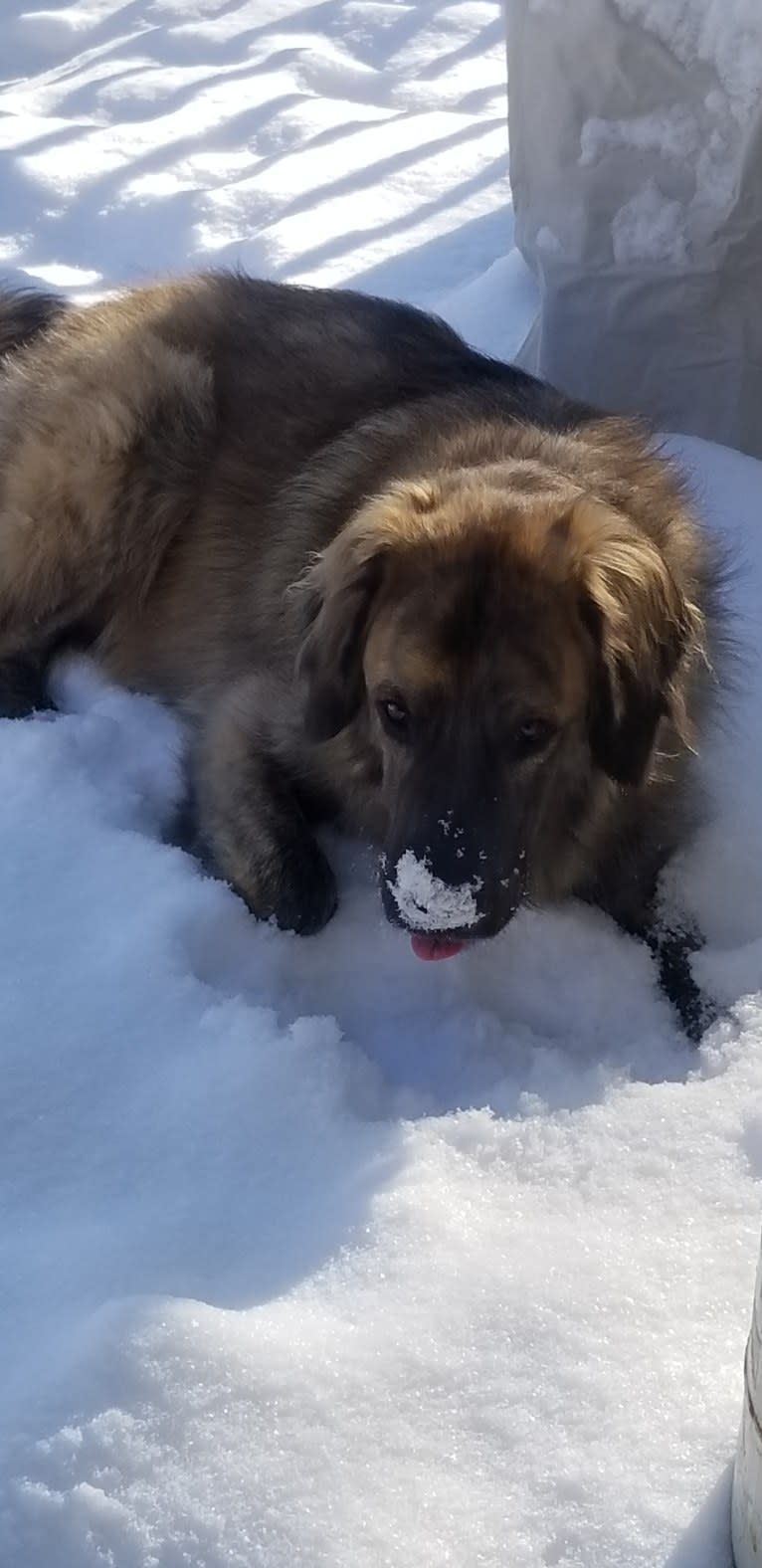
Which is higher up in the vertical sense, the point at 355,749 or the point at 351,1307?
the point at 355,749

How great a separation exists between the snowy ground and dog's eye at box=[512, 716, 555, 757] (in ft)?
1.55

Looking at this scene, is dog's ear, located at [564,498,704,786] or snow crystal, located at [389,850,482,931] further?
dog's ear, located at [564,498,704,786]

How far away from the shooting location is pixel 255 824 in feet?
10.5

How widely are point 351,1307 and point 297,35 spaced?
7525 mm

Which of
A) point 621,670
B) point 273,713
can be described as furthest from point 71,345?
point 621,670

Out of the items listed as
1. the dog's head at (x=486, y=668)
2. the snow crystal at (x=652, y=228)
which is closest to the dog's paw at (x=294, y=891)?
the dog's head at (x=486, y=668)

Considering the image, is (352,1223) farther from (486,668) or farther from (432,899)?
(486,668)

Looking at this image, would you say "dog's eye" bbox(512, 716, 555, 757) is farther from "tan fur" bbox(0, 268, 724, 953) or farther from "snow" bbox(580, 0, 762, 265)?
"snow" bbox(580, 0, 762, 265)

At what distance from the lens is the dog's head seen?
8.11 feet

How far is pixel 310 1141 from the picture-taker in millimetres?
2178

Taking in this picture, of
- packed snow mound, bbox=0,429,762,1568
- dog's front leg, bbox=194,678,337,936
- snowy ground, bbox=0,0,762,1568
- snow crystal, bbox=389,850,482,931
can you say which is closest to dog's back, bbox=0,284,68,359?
snowy ground, bbox=0,0,762,1568

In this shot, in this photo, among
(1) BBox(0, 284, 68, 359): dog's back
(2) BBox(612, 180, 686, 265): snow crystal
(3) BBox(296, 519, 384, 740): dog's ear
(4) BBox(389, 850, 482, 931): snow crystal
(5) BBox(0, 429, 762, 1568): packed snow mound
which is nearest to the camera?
(5) BBox(0, 429, 762, 1568): packed snow mound

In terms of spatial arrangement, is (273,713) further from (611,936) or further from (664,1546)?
(664,1546)

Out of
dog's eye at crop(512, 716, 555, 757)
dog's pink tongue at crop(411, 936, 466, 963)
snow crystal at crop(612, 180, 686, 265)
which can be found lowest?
dog's pink tongue at crop(411, 936, 466, 963)
